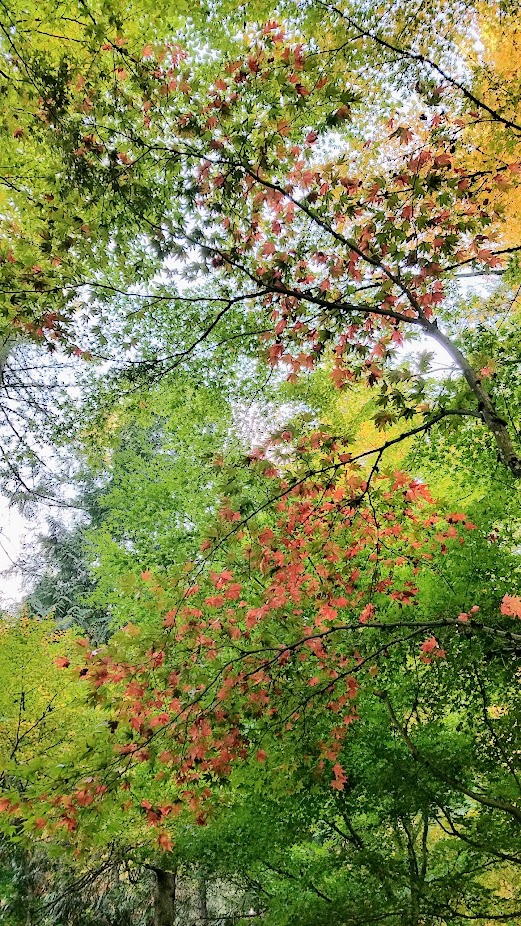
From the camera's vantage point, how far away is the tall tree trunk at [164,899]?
918 cm

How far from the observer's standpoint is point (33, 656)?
31.9 ft

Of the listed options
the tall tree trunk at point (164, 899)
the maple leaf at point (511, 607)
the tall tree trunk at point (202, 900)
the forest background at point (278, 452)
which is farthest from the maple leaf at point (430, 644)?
the tall tree trunk at point (202, 900)

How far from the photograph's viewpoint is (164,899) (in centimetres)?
932

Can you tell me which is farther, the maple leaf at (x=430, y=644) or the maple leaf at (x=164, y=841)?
the maple leaf at (x=430, y=644)

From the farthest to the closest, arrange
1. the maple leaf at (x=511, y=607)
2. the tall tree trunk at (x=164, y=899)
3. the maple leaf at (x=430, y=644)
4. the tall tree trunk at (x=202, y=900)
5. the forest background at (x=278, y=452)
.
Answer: the tall tree trunk at (x=202, y=900) < the tall tree trunk at (x=164, y=899) < the maple leaf at (x=430, y=644) < the maple leaf at (x=511, y=607) < the forest background at (x=278, y=452)

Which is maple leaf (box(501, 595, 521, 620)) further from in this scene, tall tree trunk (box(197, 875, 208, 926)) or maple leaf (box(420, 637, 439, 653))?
tall tree trunk (box(197, 875, 208, 926))

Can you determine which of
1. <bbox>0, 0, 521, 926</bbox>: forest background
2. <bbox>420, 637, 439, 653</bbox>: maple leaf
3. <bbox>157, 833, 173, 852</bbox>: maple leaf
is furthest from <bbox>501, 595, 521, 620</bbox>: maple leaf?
<bbox>157, 833, 173, 852</bbox>: maple leaf

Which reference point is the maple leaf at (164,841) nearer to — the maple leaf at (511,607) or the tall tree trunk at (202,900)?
the maple leaf at (511,607)

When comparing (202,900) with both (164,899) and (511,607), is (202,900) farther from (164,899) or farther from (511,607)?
(511,607)

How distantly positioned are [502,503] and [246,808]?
15.8 ft

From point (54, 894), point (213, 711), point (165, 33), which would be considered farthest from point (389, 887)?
point (165, 33)

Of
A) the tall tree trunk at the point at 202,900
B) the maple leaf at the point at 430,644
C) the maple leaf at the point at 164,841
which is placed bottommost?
the tall tree trunk at the point at 202,900

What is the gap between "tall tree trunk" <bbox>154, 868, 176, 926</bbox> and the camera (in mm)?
9180

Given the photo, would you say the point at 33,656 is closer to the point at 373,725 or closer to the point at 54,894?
the point at 54,894
